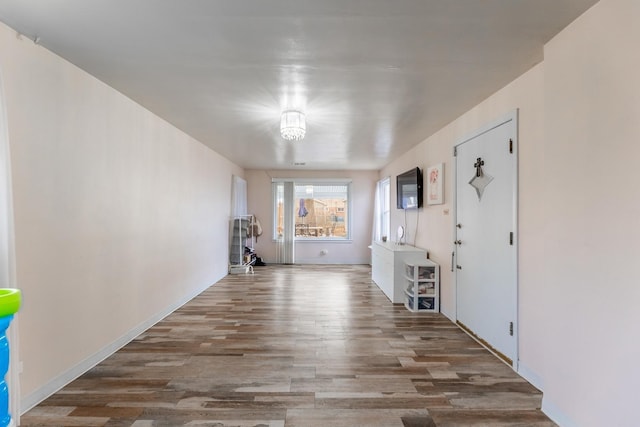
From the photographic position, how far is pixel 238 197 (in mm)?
6844

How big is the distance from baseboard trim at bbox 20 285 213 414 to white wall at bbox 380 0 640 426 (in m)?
3.35

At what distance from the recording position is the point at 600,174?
1563mm

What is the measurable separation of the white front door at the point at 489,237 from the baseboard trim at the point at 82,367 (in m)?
3.48

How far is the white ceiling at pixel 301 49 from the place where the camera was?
1.63 metres

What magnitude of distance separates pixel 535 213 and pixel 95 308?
359cm

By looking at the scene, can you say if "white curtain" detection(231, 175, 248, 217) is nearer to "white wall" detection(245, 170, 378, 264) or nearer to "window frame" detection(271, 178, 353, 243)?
"white wall" detection(245, 170, 378, 264)

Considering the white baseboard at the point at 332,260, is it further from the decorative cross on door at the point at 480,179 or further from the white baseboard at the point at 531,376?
the white baseboard at the point at 531,376

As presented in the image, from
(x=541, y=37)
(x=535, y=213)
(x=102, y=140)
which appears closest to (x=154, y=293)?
(x=102, y=140)

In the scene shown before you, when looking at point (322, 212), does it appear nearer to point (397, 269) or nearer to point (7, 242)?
point (397, 269)

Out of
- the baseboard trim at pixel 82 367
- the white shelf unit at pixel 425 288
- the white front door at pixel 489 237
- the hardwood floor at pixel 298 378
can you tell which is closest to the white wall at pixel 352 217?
the white shelf unit at pixel 425 288

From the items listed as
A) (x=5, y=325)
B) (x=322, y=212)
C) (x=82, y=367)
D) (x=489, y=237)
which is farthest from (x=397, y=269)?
(x=5, y=325)

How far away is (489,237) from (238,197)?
212 inches

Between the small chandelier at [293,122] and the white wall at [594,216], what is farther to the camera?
the small chandelier at [293,122]

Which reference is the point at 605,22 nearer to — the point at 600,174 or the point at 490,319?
the point at 600,174
